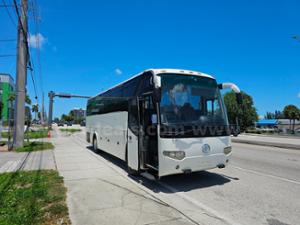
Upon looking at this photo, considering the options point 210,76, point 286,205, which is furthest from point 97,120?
point 286,205

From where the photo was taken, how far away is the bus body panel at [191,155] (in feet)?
18.8

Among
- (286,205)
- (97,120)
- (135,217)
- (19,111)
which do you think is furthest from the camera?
(19,111)

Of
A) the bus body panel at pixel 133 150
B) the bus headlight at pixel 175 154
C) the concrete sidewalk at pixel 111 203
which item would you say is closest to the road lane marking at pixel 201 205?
the concrete sidewalk at pixel 111 203

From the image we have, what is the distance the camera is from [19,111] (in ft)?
47.5

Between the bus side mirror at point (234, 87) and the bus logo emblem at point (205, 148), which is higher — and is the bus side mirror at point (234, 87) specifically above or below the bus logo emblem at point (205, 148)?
above

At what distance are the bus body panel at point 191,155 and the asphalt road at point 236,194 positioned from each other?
643 millimetres

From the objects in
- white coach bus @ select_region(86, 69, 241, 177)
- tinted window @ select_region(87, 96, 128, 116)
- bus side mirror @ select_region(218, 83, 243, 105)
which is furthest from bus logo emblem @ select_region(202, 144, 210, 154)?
tinted window @ select_region(87, 96, 128, 116)

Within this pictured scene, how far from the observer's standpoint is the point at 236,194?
5.65 meters

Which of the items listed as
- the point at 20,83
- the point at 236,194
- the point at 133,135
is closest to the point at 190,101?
the point at 133,135

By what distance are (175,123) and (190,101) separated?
888 millimetres

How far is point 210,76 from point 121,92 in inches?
149

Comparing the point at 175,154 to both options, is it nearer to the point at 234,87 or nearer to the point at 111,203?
the point at 111,203

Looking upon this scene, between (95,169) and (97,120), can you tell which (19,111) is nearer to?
(97,120)

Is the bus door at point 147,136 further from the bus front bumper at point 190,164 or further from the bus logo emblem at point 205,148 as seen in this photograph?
the bus logo emblem at point 205,148
